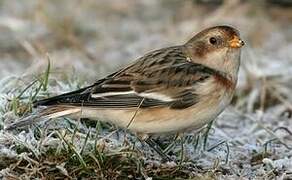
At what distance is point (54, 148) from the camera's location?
4.37 meters

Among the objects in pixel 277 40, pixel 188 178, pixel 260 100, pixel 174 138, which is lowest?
pixel 188 178

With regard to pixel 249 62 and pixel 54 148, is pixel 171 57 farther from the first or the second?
pixel 249 62

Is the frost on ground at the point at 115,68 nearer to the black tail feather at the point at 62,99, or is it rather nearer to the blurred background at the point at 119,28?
the blurred background at the point at 119,28

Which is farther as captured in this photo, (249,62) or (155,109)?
(249,62)

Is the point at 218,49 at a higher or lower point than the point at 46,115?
higher

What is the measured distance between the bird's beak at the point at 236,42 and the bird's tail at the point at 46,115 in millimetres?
1033

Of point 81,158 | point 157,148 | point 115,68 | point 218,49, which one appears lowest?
point 81,158

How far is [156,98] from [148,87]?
0.32 feet

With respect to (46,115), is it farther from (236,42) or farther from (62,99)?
(236,42)

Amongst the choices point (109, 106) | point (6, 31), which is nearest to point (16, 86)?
point (109, 106)

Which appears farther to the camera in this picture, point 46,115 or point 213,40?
point 213,40

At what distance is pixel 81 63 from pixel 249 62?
5.71ft

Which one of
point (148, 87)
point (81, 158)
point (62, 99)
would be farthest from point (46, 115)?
point (148, 87)

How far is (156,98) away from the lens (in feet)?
15.1
